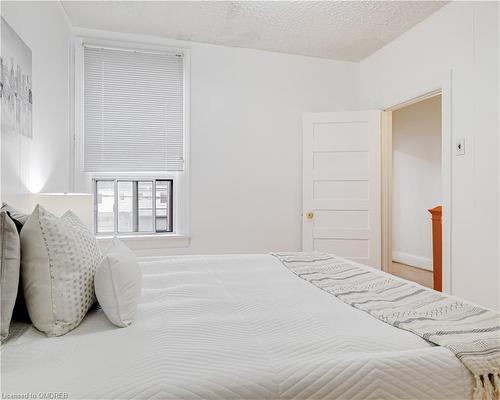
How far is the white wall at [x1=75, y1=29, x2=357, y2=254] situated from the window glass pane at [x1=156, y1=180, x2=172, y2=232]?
27 centimetres

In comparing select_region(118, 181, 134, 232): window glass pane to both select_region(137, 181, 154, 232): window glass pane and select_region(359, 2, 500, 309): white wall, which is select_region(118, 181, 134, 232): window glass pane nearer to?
select_region(137, 181, 154, 232): window glass pane

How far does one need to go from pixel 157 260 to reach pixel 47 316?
1092mm

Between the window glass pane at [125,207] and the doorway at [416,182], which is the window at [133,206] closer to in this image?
the window glass pane at [125,207]

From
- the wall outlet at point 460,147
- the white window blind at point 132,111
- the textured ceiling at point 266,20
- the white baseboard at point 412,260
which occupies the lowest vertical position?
the white baseboard at point 412,260

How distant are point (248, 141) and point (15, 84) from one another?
2.30 metres

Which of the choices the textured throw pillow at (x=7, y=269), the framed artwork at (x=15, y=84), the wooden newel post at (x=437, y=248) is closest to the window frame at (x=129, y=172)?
the framed artwork at (x=15, y=84)

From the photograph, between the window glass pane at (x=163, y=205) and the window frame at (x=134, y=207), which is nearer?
the window frame at (x=134, y=207)

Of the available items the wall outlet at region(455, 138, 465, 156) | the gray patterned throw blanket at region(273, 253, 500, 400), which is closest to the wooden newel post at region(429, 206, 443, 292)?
the wall outlet at region(455, 138, 465, 156)

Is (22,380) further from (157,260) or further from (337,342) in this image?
(157,260)

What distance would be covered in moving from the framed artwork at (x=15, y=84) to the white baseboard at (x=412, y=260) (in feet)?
16.3

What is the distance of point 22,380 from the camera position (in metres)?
0.82

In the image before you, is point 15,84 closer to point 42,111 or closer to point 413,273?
point 42,111

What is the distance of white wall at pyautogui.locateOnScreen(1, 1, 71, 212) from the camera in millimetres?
1877

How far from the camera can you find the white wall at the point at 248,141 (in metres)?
3.67
